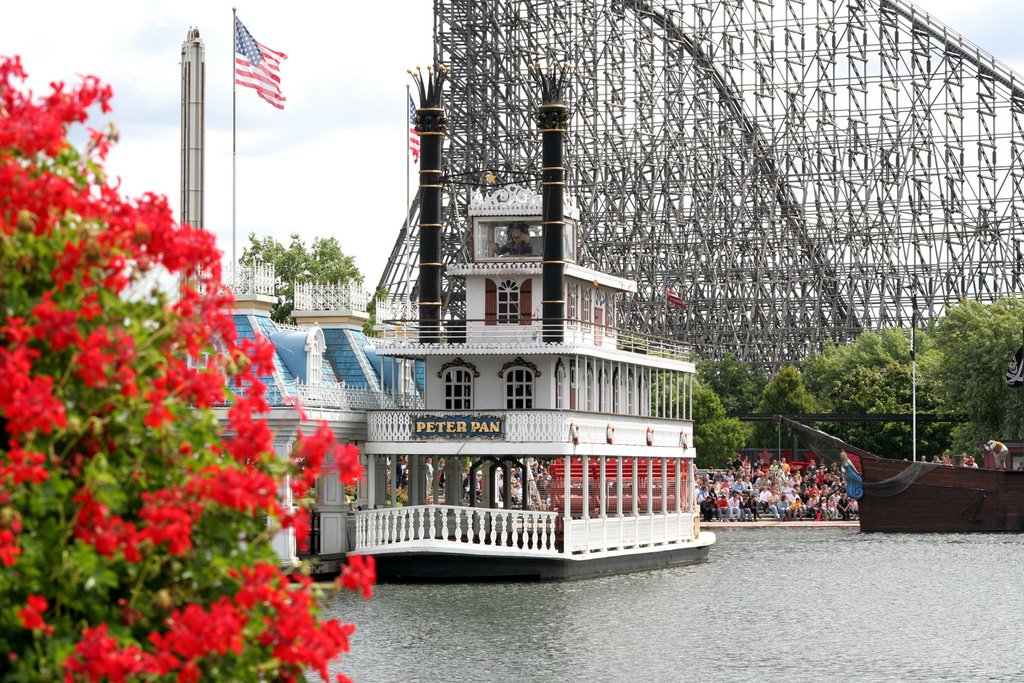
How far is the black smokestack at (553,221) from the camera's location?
105 feet

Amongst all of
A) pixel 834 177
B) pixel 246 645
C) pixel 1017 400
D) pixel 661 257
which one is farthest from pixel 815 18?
pixel 246 645

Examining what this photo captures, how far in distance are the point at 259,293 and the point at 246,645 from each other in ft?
77.6

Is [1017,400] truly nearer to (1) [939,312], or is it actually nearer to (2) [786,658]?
(1) [939,312]

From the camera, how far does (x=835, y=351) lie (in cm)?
7044

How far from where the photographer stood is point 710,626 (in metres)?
25.5

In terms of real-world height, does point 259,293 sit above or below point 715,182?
below

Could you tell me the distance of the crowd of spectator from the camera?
53.0 metres

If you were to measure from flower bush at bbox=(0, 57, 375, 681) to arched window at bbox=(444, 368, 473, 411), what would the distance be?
77.4ft

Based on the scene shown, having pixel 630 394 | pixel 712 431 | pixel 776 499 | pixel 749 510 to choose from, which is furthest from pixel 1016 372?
pixel 630 394

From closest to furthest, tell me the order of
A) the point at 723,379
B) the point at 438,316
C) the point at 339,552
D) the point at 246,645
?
1. the point at 246,645
2. the point at 339,552
3. the point at 438,316
4. the point at 723,379

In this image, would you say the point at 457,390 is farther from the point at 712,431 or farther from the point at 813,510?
the point at 712,431

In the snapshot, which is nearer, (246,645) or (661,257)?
(246,645)

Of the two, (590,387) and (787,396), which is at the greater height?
(787,396)

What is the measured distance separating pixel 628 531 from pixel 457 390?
418 cm
